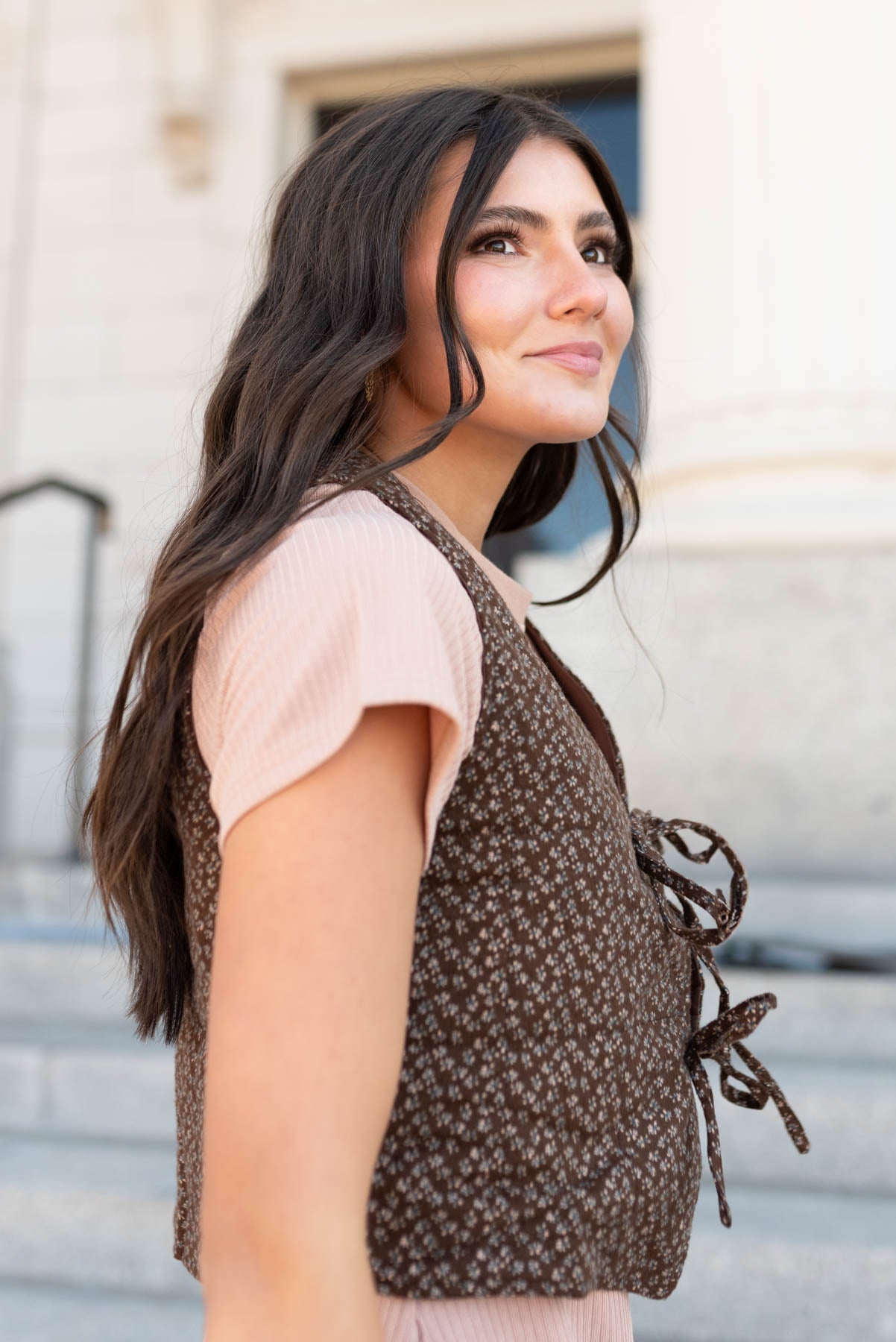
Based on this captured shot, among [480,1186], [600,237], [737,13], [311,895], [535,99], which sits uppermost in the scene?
[737,13]

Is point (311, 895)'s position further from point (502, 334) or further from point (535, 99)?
point (535, 99)

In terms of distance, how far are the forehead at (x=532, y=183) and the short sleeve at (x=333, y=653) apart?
44 cm

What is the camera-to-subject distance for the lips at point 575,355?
110 centimetres

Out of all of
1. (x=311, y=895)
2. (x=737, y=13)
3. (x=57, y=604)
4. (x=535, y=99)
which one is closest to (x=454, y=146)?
(x=535, y=99)

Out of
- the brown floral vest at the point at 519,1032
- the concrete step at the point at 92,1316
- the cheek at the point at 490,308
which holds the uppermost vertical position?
the cheek at the point at 490,308

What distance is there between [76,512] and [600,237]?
5785mm

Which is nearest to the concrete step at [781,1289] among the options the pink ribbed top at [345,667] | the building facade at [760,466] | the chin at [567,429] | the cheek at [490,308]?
the building facade at [760,466]

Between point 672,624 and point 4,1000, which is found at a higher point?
point 672,624

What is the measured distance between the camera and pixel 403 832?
75 cm

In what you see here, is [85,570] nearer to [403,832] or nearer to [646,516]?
[646,516]

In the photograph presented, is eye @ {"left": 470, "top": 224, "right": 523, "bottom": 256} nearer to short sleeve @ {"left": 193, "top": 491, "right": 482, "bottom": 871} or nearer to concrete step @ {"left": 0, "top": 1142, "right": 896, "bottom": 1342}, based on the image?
short sleeve @ {"left": 193, "top": 491, "right": 482, "bottom": 871}

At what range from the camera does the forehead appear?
113 centimetres

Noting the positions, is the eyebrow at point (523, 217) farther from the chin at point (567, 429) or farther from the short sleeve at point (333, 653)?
the short sleeve at point (333, 653)

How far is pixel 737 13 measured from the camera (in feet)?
14.1
